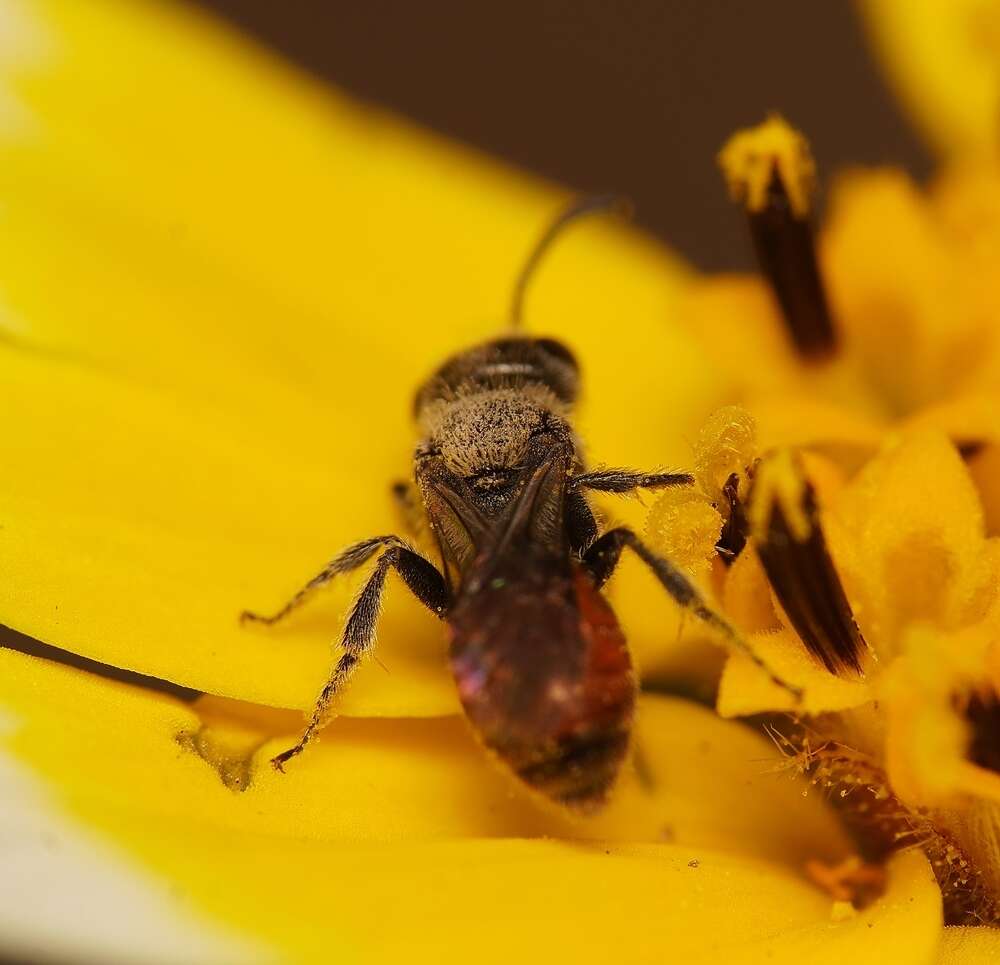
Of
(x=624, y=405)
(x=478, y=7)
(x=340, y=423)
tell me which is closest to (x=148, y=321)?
(x=340, y=423)

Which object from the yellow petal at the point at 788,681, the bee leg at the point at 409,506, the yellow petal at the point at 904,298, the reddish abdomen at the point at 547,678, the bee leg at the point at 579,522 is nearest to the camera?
the reddish abdomen at the point at 547,678

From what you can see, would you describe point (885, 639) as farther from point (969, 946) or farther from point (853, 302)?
point (853, 302)

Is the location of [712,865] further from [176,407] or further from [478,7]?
[478,7]

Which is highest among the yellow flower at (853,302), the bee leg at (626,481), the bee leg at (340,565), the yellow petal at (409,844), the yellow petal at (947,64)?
the yellow petal at (947,64)

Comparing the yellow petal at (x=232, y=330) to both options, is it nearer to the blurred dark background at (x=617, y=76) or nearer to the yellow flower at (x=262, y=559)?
the yellow flower at (x=262, y=559)

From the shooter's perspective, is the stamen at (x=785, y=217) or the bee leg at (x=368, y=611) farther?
the stamen at (x=785, y=217)

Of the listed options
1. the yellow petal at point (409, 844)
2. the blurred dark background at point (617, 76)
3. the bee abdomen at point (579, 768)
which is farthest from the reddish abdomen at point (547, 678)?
the blurred dark background at point (617, 76)

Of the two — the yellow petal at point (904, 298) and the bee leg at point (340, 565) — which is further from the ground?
the yellow petal at point (904, 298)

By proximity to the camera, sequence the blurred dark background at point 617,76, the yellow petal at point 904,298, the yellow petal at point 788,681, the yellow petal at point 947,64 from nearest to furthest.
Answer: the yellow petal at point 788,681
the yellow petal at point 904,298
the yellow petal at point 947,64
the blurred dark background at point 617,76
